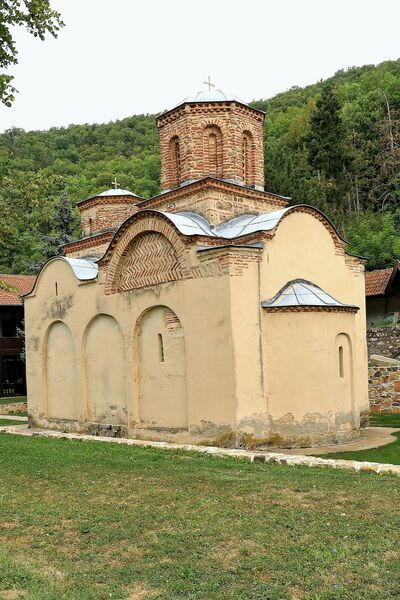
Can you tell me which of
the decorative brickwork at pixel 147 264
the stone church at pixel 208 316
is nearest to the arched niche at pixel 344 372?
the stone church at pixel 208 316

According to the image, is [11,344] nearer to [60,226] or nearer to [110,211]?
[60,226]

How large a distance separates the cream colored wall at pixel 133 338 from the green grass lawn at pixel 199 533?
8.23 ft

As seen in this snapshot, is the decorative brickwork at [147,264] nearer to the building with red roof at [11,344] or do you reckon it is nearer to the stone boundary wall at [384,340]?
the stone boundary wall at [384,340]

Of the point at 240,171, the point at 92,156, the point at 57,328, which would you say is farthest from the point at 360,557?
the point at 92,156

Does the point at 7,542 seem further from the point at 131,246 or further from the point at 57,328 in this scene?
the point at 57,328

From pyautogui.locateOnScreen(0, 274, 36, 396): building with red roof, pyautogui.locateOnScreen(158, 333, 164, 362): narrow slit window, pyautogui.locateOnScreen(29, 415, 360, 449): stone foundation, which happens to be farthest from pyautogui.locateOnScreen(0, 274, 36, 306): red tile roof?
pyautogui.locateOnScreen(29, 415, 360, 449): stone foundation

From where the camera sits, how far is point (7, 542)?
17.7ft

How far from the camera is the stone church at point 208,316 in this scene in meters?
10.9

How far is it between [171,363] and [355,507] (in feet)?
21.6

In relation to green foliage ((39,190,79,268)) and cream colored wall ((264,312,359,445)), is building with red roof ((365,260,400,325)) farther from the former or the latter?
green foliage ((39,190,79,268))

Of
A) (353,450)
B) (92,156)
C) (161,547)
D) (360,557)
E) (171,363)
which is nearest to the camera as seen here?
(360,557)

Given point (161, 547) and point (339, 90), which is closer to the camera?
point (161, 547)

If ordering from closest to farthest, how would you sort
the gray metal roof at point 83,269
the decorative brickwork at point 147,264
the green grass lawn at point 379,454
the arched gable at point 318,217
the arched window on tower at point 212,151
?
the green grass lawn at point 379,454, the arched gable at point 318,217, the decorative brickwork at point 147,264, the arched window on tower at point 212,151, the gray metal roof at point 83,269

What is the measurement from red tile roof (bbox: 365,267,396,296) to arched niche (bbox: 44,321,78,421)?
11.2 metres
